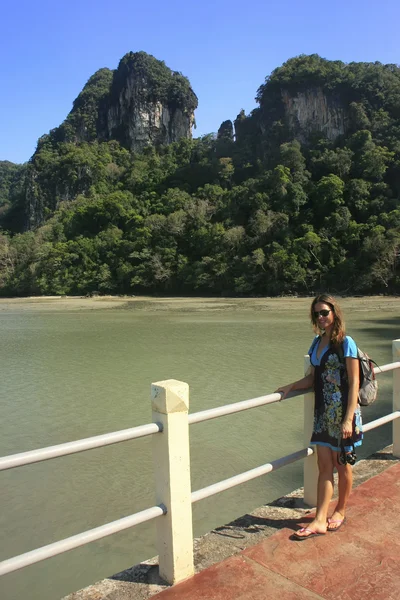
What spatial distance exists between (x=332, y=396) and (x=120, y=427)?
5406 mm

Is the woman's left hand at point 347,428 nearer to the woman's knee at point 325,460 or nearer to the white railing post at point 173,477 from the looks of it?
the woman's knee at point 325,460

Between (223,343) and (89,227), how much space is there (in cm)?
4660

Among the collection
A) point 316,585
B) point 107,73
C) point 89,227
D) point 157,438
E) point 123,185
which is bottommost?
point 316,585

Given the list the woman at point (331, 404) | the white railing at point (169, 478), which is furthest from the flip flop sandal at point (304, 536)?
the white railing at point (169, 478)

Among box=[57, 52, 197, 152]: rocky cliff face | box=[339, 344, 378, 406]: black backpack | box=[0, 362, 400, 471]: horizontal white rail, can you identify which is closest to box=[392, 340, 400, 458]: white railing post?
box=[339, 344, 378, 406]: black backpack

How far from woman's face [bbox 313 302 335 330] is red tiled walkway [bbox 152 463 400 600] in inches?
41.6

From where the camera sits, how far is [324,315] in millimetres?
2555

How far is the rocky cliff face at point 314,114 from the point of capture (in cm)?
5722

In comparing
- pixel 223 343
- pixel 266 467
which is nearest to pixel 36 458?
pixel 266 467

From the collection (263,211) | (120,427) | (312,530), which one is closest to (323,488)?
(312,530)

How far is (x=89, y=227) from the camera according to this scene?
5853 cm

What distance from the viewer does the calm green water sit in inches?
164

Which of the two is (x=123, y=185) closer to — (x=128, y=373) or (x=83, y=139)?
(x=83, y=139)

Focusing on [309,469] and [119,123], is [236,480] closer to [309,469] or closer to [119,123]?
[309,469]
